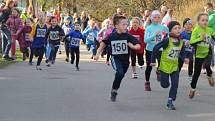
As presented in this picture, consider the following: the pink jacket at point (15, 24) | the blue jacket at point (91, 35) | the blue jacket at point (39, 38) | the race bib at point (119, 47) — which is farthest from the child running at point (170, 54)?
the blue jacket at point (91, 35)

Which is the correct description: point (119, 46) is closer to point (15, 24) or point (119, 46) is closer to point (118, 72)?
point (118, 72)

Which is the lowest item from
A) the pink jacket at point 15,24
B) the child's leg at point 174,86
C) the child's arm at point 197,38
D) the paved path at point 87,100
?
the paved path at point 87,100

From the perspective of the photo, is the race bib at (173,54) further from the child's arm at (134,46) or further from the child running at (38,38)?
the child running at (38,38)

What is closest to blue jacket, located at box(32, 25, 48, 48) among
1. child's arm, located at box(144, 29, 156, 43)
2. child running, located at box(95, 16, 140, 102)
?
child's arm, located at box(144, 29, 156, 43)

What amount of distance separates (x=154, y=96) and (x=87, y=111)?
7.72ft

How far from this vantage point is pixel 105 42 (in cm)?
1098

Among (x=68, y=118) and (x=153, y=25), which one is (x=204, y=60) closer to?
(x=153, y=25)

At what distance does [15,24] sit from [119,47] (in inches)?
366

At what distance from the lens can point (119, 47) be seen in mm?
10977

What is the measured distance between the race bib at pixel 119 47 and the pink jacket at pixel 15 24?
9.19m

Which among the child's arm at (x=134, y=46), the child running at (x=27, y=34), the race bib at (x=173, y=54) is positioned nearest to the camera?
the race bib at (x=173, y=54)

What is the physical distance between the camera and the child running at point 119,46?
35.8ft

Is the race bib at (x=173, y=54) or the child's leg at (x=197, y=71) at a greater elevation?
the race bib at (x=173, y=54)

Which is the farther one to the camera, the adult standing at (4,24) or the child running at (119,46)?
the adult standing at (4,24)
